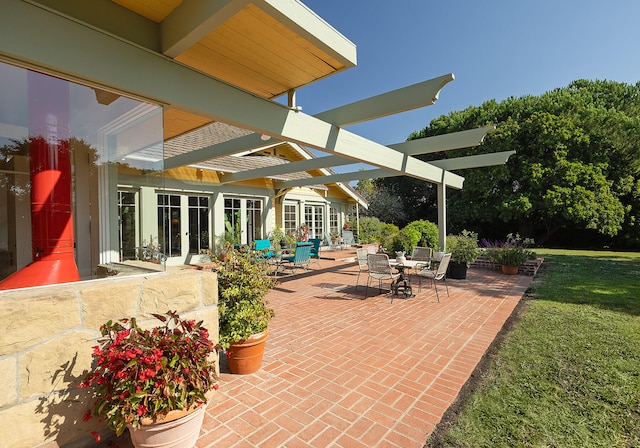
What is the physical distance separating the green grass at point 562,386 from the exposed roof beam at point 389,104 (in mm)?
3479

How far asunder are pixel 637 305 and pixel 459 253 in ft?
11.8

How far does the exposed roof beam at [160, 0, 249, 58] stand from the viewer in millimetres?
2379

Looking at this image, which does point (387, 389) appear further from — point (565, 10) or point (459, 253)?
point (565, 10)

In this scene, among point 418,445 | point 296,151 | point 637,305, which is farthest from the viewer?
point 296,151

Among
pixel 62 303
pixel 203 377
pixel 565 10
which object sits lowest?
pixel 203 377

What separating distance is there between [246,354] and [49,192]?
2465 millimetres

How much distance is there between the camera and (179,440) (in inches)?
83.0

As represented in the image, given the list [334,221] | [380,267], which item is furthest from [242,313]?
[334,221]

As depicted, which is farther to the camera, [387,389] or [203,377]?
[387,389]

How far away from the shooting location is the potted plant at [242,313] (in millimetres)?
3273

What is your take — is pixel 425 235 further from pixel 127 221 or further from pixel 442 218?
pixel 127 221

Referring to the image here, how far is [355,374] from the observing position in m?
3.37

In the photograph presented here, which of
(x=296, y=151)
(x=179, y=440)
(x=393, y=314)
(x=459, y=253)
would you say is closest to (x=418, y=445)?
(x=179, y=440)

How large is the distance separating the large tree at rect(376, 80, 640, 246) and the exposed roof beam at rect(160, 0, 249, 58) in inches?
829
